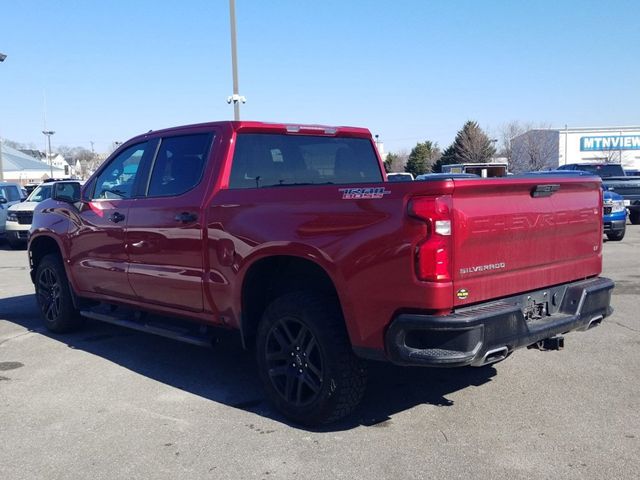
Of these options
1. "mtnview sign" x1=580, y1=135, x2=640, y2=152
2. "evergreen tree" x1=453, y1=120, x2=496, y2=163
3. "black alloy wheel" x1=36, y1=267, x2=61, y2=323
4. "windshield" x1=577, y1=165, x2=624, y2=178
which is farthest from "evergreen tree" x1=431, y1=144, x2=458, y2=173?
"black alloy wheel" x1=36, y1=267, x2=61, y2=323

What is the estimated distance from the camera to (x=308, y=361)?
173 inches

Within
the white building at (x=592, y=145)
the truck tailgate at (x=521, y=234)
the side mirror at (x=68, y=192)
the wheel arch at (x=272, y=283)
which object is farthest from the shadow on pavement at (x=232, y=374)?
the white building at (x=592, y=145)

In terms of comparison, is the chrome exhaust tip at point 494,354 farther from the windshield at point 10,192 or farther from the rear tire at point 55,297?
the windshield at point 10,192

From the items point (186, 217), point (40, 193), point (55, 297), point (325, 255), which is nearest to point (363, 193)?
point (325, 255)

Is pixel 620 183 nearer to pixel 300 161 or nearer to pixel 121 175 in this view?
pixel 300 161

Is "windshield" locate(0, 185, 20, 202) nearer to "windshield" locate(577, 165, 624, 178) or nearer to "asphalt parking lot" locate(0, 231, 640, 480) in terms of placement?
"asphalt parking lot" locate(0, 231, 640, 480)

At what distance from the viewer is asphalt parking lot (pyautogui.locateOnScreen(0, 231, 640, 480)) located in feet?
12.7

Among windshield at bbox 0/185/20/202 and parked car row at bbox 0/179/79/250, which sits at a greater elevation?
windshield at bbox 0/185/20/202

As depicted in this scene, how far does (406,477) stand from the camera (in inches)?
145

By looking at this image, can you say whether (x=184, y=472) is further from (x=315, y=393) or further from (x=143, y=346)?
(x=143, y=346)

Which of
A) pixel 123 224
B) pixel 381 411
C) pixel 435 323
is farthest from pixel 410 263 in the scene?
pixel 123 224

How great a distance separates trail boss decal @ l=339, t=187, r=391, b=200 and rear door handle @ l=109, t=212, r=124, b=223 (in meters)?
2.67

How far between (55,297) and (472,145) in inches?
1732

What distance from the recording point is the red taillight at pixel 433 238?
145 inches
